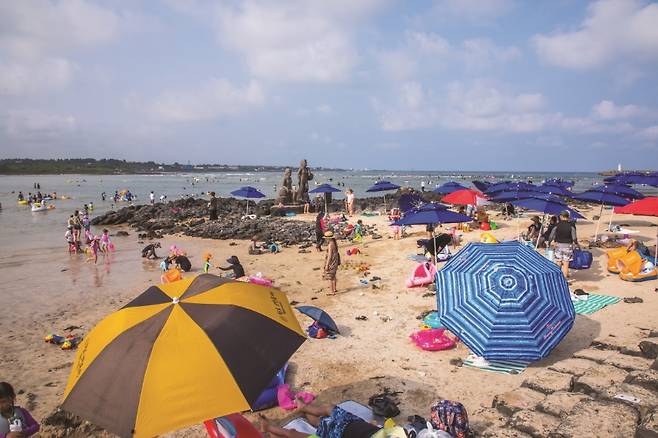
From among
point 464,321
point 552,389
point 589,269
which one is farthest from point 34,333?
point 589,269

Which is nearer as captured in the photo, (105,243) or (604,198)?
(604,198)

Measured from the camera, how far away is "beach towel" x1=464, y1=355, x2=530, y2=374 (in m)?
6.26

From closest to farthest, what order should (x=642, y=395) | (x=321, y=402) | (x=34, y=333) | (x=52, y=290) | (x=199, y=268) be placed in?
(x=642, y=395) < (x=321, y=402) < (x=34, y=333) < (x=52, y=290) < (x=199, y=268)

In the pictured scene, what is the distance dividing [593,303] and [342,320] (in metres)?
5.74

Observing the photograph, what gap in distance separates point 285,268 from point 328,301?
4189 mm

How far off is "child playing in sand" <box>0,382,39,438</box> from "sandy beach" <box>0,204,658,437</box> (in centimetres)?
171

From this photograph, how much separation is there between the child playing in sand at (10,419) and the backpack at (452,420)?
4.53m

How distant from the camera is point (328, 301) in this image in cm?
1048

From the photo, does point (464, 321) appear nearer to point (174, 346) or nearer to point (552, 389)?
point (552, 389)

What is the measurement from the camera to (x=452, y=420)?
436 centimetres

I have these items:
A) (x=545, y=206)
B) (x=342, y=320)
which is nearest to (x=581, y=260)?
(x=545, y=206)

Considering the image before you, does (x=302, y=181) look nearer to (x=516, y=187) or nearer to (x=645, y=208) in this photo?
(x=516, y=187)

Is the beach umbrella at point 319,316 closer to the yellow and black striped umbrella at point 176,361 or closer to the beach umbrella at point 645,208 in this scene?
the yellow and black striped umbrella at point 176,361

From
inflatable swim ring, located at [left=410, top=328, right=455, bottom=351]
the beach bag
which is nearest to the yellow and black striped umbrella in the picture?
inflatable swim ring, located at [left=410, top=328, right=455, bottom=351]
